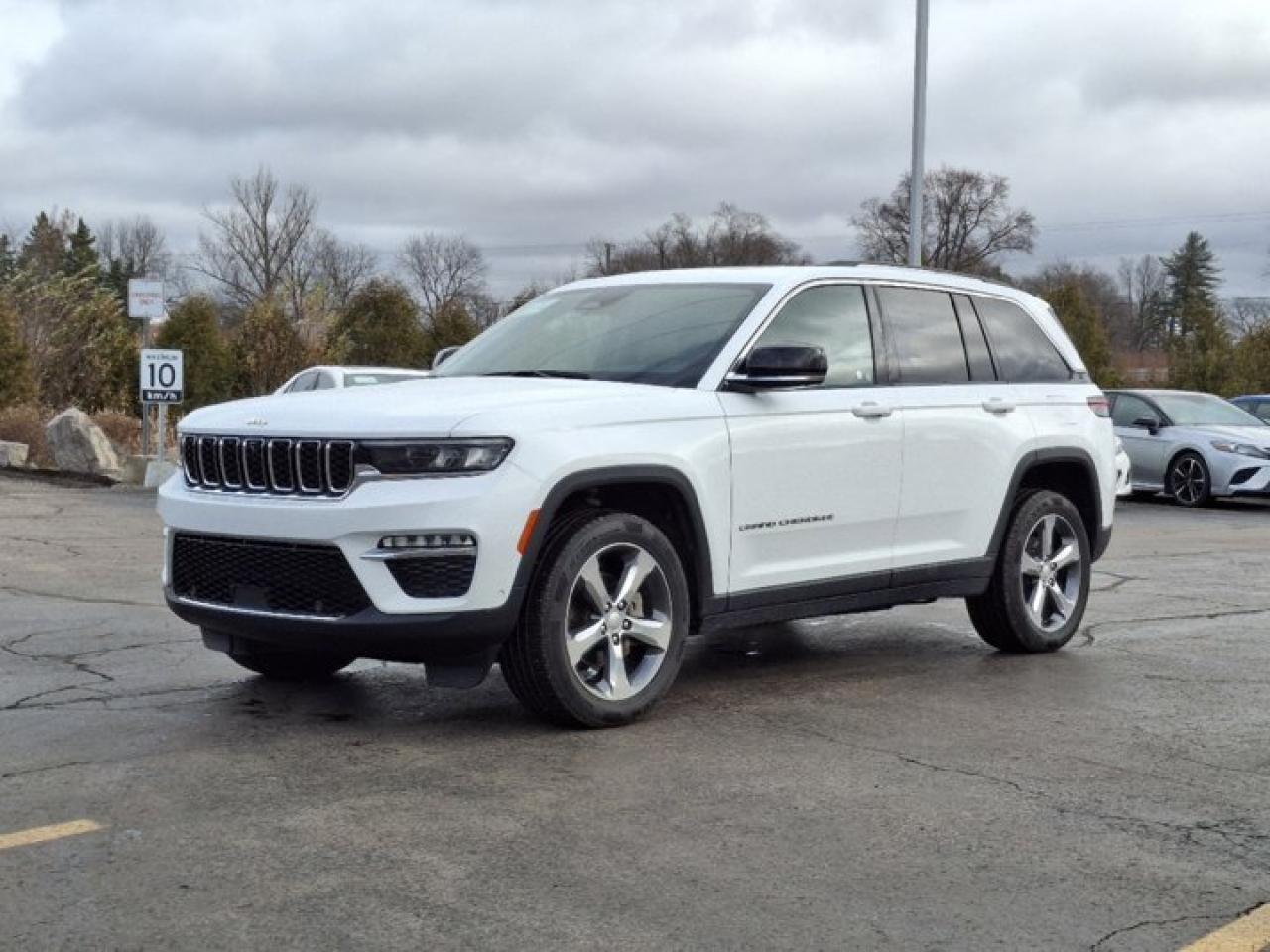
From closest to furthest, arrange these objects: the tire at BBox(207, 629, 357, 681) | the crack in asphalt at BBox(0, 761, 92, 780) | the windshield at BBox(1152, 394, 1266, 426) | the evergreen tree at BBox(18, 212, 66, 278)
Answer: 1. the crack in asphalt at BBox(0, 761, 92, 780)
2. the tire at BBox(207, 629, 357, 681)
3. the windshield at BBox(1152, 394, 1266, 426)
4. the evergreen tree at BBox(18, 212, 66, 278)

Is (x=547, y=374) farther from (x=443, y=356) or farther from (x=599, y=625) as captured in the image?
(x=443, y=356)

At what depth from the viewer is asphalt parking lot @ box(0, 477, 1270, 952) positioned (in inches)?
158

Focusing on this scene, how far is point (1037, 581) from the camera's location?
825 centimetres

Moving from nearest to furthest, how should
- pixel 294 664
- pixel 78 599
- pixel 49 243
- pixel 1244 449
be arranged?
pixel 294 664, pixel 78 599, pixel 1244 449, pixel 49 243

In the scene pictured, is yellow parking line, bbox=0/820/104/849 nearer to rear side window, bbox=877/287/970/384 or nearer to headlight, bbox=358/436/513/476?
headlight, bbox=358/436/513/476

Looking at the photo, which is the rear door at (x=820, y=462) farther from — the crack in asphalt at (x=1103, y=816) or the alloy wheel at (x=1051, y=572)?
the alloy wheel at (x=1051, y=572)

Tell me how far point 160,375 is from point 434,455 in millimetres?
16206

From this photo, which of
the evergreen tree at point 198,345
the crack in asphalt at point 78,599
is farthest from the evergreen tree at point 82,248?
the crack in asphalt at point 78,599

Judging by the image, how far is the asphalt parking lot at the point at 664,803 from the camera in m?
4.02

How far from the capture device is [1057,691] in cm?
719

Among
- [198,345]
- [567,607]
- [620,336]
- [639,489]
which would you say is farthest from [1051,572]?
[198,345]

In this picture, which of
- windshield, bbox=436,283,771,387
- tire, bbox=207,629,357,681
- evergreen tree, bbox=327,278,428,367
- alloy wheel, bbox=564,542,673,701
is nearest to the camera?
alloy wheel, bbox=564,542,673,701

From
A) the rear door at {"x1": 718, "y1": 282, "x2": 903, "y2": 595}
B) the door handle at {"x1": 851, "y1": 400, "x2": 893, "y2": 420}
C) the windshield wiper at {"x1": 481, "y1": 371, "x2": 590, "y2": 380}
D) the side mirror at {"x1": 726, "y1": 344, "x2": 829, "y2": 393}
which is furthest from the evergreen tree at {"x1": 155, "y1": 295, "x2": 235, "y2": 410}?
the side mirror at {"x1": 726, "y1": 344, "x2": 829, "y2": 393}

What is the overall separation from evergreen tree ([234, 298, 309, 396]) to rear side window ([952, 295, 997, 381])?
83.8 ft
